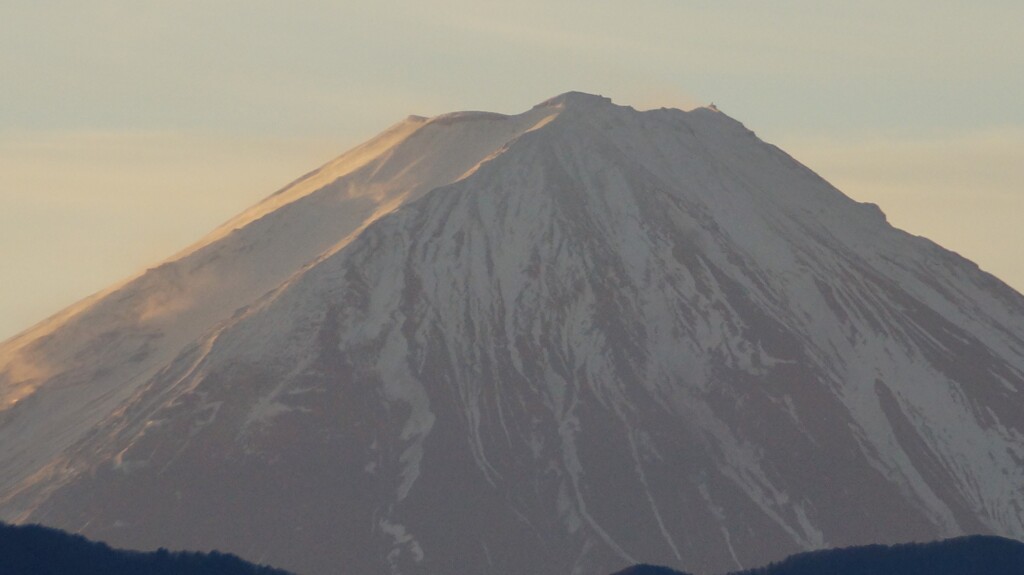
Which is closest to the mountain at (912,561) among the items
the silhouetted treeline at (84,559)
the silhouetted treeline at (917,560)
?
the silhouetted treeline at (917,560)

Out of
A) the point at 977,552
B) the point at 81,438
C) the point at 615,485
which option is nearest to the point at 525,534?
the point at 615,485

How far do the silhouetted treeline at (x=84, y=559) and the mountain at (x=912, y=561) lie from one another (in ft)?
20.5

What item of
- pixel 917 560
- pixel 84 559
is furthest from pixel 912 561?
pixel 84 559

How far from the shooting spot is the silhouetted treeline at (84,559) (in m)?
33.4

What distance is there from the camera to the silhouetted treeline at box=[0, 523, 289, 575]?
33.4 m

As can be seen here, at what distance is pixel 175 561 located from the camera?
34156 mm

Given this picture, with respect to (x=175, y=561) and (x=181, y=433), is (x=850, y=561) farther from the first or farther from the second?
(x=181, y=433)

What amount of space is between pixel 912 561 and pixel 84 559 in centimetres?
1250

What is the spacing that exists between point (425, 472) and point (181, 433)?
20586mm

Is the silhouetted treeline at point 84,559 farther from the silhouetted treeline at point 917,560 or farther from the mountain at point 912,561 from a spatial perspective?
the silhouetted treeline at point 917,560

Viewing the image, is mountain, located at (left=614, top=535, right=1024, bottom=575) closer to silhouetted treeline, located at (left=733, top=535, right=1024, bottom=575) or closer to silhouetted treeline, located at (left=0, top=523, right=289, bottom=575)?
silhouetted treeline, located at (left=733, top=535, right=1024, bottom=575)

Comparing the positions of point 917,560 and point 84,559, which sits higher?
point 84,559

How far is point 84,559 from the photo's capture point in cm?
3378

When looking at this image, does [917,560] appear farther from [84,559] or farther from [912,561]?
[84,559]
